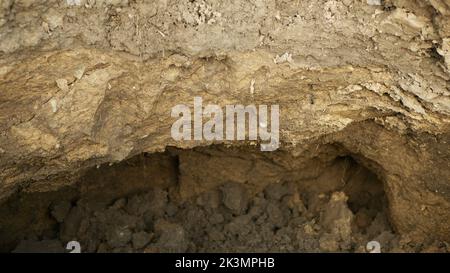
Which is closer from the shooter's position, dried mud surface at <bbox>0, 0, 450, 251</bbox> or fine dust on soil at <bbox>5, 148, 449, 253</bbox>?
dried mud surface at <bbox>0, 0, 450, 251</bbox>

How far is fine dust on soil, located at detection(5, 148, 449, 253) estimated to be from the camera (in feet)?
9.33

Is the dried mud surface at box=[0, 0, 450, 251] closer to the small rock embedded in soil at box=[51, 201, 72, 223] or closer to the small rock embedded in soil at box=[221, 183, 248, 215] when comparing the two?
the small rock embedded in soil at box=[51, 201, 72, 223]

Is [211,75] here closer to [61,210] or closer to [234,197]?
[234,197]

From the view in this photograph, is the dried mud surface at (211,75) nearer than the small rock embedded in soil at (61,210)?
Yes

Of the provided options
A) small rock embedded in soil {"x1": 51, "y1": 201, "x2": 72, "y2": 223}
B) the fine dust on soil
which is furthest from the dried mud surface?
the fine dust on soil

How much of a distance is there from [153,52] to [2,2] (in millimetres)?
569

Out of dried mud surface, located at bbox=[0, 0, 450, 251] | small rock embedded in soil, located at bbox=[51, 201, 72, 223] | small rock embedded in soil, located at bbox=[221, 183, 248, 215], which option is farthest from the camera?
small rock embedded in soil, located at bbox=[221, 183, 248, 215]

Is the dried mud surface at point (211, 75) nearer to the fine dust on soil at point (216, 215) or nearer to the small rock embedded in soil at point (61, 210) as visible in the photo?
the small rock embedded in soil at point (61, 210)

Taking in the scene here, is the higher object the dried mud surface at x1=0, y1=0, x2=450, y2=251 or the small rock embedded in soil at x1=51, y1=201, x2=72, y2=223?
the dried mud surface at x1=0, y1=0, x2=450, y2=251

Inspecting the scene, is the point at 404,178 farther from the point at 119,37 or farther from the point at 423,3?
the point at 119,37

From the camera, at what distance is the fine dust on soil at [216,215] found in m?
2.84

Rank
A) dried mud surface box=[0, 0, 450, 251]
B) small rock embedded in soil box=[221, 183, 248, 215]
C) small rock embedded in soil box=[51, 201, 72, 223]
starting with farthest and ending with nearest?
small rock embedded in soil box=[221, 183, 248, 215] < small rock embedded in soil box=[51, 201, 72, 223] < dried mud surface box=[0, 0, 450, 251]

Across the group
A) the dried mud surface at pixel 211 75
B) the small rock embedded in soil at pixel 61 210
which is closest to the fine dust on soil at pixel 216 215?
the small rock embedded in soil at pixel 61 210
